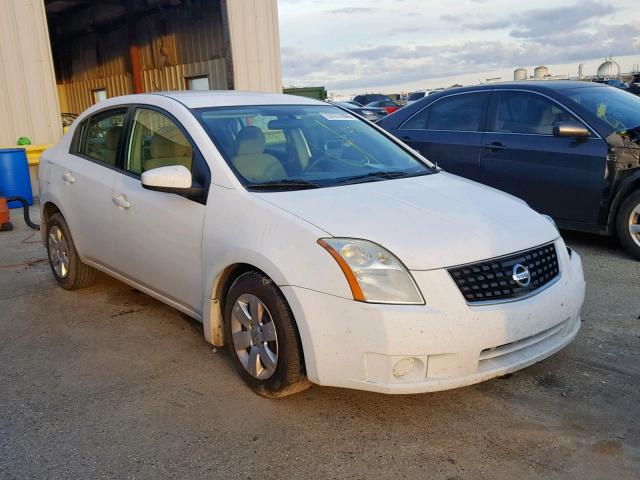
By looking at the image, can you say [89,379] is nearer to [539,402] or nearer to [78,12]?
[539,402]

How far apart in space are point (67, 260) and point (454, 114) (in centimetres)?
421

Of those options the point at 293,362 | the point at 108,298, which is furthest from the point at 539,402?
the point at 108,298

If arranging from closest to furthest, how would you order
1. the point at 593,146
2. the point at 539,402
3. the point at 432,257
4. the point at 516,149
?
the point at 432,257, the point at 539,402, the point at 593,146, the point at 516,149

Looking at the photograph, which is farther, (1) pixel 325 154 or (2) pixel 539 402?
(1) pixel 325 154

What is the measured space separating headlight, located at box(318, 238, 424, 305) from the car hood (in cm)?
5

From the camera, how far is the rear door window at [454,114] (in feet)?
21.4

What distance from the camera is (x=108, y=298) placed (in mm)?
5023

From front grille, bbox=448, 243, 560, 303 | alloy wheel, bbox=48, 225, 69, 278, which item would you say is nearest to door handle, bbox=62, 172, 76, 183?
alloy wheel, bbox=48, 225, 69, 278

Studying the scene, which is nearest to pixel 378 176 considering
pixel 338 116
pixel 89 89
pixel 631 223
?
pixel 338 116

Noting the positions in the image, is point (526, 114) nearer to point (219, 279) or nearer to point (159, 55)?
point (219, 279)

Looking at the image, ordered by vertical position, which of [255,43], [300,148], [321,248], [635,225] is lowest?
[635,225]

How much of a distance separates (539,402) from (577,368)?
51 cm

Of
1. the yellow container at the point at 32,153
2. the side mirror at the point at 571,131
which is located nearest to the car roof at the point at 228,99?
the side mirror at the point at 571,131

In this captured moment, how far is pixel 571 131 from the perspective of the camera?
557cm
